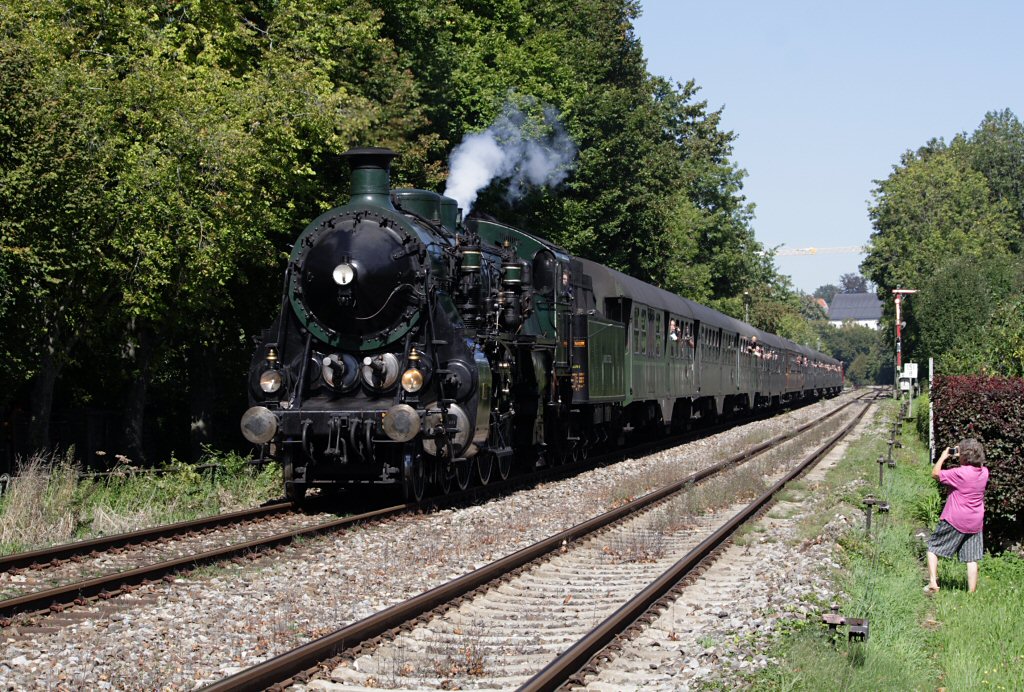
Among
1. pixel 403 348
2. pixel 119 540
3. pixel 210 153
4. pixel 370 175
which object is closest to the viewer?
pixel 119 540

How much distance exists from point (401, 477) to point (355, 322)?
1.99 meters

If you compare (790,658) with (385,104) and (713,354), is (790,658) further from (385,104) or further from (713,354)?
(713,354)

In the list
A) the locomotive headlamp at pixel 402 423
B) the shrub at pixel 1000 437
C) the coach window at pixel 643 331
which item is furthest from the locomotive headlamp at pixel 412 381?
the coach window at pixel 643 331

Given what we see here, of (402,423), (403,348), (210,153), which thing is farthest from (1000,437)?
(210,153)

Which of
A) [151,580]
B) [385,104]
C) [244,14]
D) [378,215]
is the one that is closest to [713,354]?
[385,104]

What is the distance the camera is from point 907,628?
8.00m

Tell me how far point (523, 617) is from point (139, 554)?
13.6 feet

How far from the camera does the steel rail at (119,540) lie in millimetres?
9422

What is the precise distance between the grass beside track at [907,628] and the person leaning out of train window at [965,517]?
0.30 meters

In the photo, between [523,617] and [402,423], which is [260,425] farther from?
[523,617]

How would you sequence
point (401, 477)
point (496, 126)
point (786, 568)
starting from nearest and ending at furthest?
point (786, 568), point (401, 477), point (496, 126)

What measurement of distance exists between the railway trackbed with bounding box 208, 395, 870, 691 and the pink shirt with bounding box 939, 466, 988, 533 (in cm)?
229

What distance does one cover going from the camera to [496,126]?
27594mm

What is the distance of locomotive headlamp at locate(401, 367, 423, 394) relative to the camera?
42.2ft
